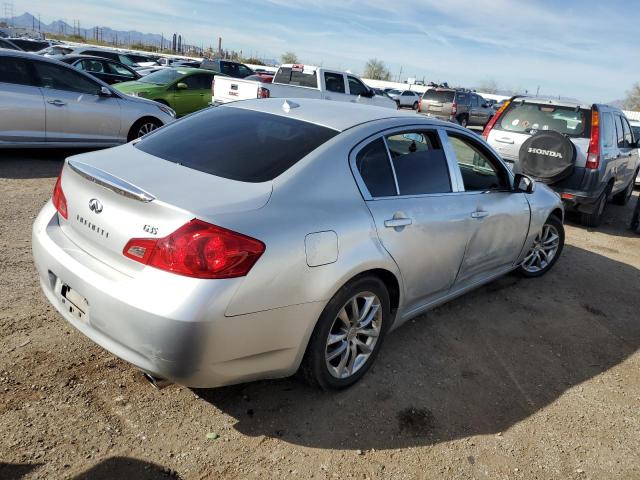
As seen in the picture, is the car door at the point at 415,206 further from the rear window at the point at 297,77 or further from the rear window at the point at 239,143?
the rear window at the point at 297,77

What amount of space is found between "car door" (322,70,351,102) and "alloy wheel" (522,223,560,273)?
31.3ft

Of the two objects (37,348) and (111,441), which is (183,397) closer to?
(111,441)

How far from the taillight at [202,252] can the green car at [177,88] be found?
10531 mm

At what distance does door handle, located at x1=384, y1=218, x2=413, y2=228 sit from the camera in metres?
2.96

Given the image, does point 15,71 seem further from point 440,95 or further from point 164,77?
point 440,95

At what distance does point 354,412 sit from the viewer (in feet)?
9.54

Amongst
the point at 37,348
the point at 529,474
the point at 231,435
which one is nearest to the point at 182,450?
the point at 231,435

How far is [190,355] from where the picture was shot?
2.22 m

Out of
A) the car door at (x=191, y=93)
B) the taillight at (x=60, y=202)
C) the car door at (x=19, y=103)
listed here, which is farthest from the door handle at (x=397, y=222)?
the car door at (x=191, y=93)

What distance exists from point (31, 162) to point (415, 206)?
276 inches

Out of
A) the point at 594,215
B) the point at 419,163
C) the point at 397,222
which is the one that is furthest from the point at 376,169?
the point at 594,215

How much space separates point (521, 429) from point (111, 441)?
2.23m

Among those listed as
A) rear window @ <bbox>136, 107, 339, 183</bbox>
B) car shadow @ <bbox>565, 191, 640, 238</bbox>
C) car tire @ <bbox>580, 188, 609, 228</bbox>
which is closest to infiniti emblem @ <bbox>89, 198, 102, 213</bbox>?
→ rear window @ <bbox>136, 107, 339, 183</bbox>

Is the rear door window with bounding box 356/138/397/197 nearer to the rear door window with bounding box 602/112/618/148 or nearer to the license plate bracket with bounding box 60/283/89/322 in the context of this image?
the license plate bracket with bounding box 60/283/89/322
